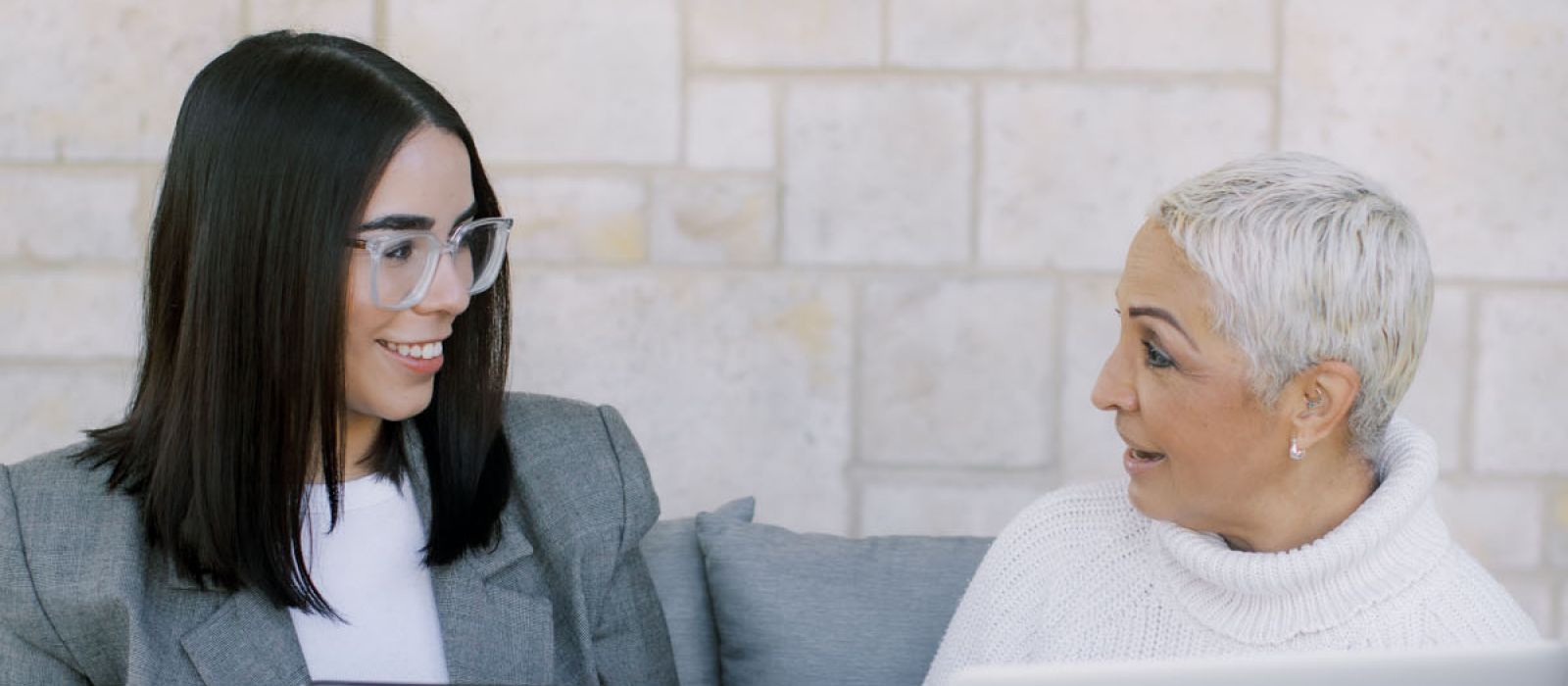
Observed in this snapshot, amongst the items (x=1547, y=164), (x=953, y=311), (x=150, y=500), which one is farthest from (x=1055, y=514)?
(x=1547, y=164)

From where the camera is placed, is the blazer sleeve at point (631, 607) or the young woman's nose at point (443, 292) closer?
the young woman's nose at point (443, 292)

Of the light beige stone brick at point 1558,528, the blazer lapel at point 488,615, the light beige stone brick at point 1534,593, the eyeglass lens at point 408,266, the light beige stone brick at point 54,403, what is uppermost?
the eyeglass lens at point 408,266

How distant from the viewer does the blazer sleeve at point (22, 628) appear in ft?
5.39

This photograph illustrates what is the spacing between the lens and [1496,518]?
265cm

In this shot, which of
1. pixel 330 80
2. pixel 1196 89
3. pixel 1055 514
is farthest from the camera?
pixel 1196 89

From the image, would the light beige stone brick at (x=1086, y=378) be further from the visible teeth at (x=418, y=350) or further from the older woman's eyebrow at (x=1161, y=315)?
the visible teeth at (x=418, y=350)

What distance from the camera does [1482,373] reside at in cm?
262

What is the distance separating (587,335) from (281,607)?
955 mm

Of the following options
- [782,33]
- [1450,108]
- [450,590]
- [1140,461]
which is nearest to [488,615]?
[450,590]

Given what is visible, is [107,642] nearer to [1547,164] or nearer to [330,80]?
[330,80]

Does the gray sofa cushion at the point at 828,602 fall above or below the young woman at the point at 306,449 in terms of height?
below

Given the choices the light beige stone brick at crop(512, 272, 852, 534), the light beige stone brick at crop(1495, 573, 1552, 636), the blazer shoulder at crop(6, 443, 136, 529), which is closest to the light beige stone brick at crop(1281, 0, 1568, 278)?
the light beige stone brick at crop(1495, 573, 1552, 636)

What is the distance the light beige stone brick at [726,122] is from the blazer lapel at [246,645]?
3.71 feet

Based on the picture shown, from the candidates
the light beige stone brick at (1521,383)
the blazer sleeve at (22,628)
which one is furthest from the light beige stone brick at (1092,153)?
the blazer sleeve at (22,628)
